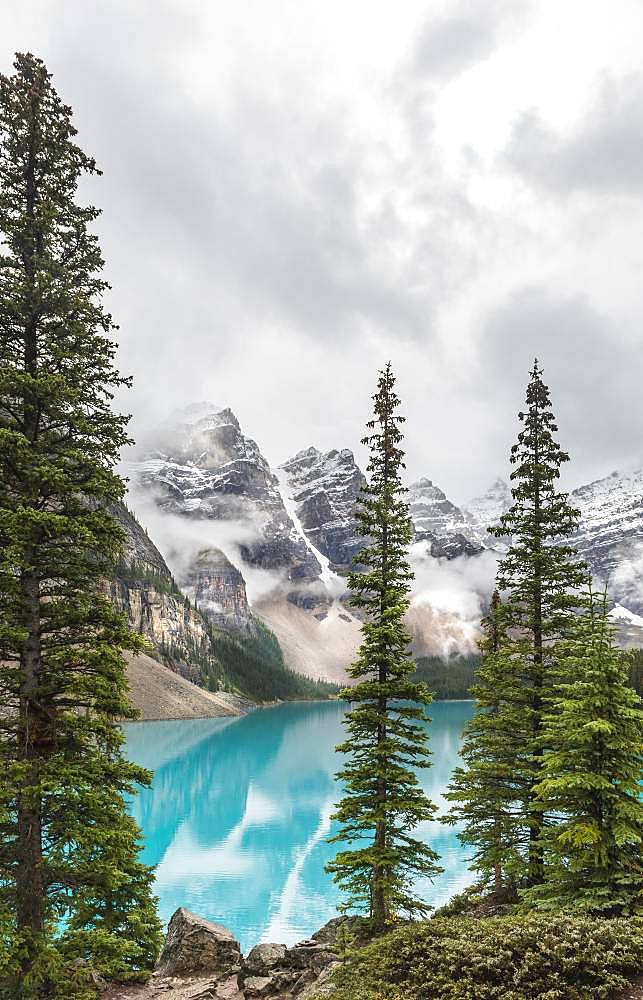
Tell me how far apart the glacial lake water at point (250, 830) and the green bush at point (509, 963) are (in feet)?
55.0

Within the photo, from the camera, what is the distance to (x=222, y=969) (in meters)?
18.1

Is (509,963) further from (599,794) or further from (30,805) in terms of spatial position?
(30,805)

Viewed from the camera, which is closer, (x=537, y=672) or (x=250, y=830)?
(x=537, y=672)

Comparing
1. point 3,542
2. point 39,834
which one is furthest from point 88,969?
point 3,542

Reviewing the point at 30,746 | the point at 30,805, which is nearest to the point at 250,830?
the point at 30,746

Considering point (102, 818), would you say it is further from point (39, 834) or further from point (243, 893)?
point (243, 893)

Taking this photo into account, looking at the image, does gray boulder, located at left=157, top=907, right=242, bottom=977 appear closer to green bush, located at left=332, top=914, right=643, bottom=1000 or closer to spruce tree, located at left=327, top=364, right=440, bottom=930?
spruce tree, located at left=327, top=364, right=440, bottom=930

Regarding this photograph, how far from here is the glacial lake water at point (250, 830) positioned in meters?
37.6

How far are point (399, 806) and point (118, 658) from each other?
981cm

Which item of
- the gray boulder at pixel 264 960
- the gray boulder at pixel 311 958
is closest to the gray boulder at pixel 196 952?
the gray boulder at pixel 264 960

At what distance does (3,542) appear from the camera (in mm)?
11836

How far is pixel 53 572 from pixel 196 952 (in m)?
13.9

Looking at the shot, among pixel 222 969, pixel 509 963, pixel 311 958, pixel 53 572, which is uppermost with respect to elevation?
pixel 53 572

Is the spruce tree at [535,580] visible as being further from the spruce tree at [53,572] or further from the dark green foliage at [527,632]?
the spruce tree at [53,572]
